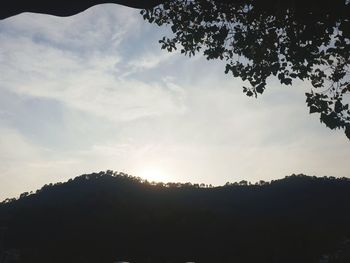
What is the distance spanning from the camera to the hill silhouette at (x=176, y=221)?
84.6 m

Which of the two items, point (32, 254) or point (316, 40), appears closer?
point (316, 40)

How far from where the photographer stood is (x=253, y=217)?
101 meters

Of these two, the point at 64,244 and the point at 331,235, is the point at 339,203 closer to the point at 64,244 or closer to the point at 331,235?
the point at 331,235

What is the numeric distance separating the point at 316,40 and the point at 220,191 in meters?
106

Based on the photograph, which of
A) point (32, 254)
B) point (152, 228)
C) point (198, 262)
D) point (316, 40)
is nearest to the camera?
point (316, 40)

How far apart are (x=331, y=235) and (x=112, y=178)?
196ft

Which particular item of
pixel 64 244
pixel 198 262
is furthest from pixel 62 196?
pixel 198 262

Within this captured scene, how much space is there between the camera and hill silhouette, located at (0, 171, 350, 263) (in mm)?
84562

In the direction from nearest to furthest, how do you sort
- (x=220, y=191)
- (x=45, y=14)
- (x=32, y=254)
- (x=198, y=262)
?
(x=45, y=14), (x=198, y=262), (x=32, y=254), (x=220, y=191)

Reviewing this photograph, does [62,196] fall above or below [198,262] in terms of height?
above

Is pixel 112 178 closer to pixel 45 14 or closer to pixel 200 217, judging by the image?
pixel 200 217

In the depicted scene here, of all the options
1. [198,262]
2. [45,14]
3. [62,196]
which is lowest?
[198,262]


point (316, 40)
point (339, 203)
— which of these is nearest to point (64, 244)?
point (339, 203)

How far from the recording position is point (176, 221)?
325ft
